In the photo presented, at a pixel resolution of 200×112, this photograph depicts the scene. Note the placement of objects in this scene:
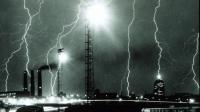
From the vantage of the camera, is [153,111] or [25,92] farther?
[25,92]

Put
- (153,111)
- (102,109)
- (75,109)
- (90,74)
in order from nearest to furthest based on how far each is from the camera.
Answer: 1. (75,109)
2. (102,109)
3. (153,111)
4. (90,74)

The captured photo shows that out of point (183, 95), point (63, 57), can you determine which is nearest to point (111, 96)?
point (183, 95)

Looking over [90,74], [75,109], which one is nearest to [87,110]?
[75,109]

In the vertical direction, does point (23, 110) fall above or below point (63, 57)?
below

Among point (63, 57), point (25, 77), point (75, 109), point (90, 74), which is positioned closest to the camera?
point (75, 109)

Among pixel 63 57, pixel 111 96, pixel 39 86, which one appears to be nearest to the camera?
pixel 63 57

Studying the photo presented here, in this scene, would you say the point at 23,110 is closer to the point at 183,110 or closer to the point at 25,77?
the point at 183,110

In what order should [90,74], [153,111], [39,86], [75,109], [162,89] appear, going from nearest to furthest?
[75,109] < [153,111] < [90,74] < [39,86] < [162,89]

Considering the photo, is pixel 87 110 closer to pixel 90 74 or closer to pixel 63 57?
pixel 90 74

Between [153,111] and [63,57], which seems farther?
[63,57]
